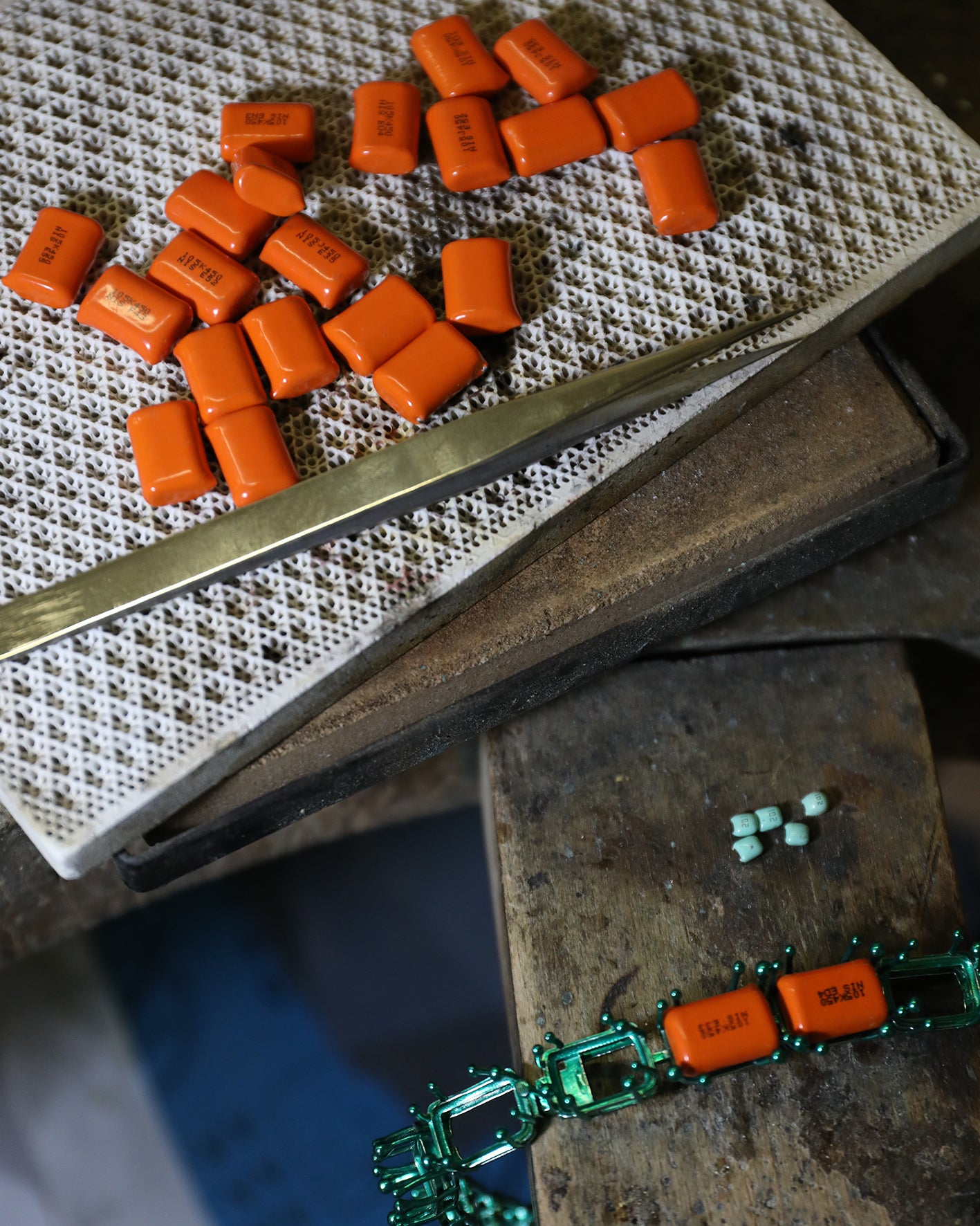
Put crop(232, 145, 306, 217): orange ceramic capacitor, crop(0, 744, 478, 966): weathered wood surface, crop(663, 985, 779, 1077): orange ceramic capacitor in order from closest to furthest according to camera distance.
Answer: crop(663, 985, 779, 1077): orange ceramic capacitor
crop(232, 145, 306, 217): orange ceramic capacitor
crop(0, 744, 478, 966): weathered wood surface

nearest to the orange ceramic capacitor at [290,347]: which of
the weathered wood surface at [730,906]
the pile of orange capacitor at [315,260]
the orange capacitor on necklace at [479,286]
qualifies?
the pile of orange capacitor at [315,260]

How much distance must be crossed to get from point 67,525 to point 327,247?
0.28 meters

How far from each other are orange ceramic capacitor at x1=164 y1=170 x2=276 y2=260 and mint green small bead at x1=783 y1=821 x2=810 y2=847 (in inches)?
24.4

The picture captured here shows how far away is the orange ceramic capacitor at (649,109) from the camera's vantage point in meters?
0.79

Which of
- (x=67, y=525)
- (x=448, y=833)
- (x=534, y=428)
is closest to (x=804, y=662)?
(x=534, y=428)

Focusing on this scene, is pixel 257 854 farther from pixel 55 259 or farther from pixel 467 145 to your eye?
pixel 467 145

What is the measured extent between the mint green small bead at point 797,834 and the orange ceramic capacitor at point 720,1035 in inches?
5.0

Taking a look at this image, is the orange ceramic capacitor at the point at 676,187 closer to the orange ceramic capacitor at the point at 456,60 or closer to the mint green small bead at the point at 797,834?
the orange ceramic capacitor at the point at 456,60

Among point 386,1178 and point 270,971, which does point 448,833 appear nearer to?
point 270,971

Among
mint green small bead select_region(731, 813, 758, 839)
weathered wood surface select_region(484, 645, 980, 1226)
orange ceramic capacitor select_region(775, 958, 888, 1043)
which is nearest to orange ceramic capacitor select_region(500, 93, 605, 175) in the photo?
weathered wood surface select_region(484, 645, 980, 1226)

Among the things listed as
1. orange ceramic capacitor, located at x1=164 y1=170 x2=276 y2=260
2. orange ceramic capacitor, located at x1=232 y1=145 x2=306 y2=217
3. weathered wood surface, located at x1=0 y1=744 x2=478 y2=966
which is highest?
A: orange ceramic capacitor, located at x1=232 y1=145 x2=306 y2=217

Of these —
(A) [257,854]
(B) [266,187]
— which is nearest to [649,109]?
(B) [266,187]

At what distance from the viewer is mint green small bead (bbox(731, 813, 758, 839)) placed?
2.48ft

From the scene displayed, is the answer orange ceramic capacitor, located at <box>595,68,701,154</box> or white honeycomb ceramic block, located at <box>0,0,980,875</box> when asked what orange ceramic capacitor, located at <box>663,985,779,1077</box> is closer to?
white honeycomb ceramic block, located at <box>0,0,980,875</box>
